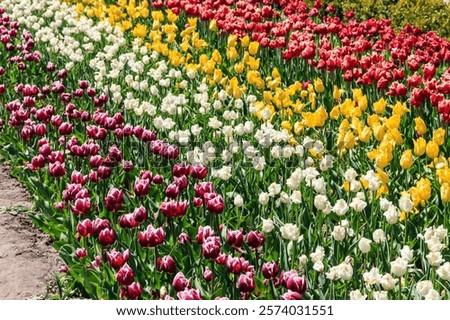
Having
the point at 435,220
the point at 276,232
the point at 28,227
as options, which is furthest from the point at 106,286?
the point at 435,220

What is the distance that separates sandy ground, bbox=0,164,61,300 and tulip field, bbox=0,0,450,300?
0.56 feet

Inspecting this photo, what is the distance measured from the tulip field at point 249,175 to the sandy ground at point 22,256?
0.17 m

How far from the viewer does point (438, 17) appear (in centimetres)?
890

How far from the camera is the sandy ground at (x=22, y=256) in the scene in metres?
4.54

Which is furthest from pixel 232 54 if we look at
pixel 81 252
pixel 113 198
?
pixel 81 252

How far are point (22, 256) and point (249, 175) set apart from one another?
162 centimetres

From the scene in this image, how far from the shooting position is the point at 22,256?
16.2 feet

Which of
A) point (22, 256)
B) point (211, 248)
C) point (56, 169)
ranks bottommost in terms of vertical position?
point (22, 256)

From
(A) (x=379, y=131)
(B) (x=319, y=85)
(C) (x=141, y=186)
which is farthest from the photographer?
(B) (x=319, y=85)

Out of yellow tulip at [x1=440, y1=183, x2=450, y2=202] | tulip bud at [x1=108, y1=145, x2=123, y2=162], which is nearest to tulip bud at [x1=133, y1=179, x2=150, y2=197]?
tulip bud at [x1=108, y1=145, x2=123, y2=162]

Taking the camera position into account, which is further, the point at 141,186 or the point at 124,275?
the point at 141,186

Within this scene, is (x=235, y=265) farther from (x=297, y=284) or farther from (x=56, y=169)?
(x=56, y=169)

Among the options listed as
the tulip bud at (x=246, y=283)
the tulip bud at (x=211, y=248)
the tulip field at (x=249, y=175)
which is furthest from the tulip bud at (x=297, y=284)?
the tulip bud at (x=211, y=248)
